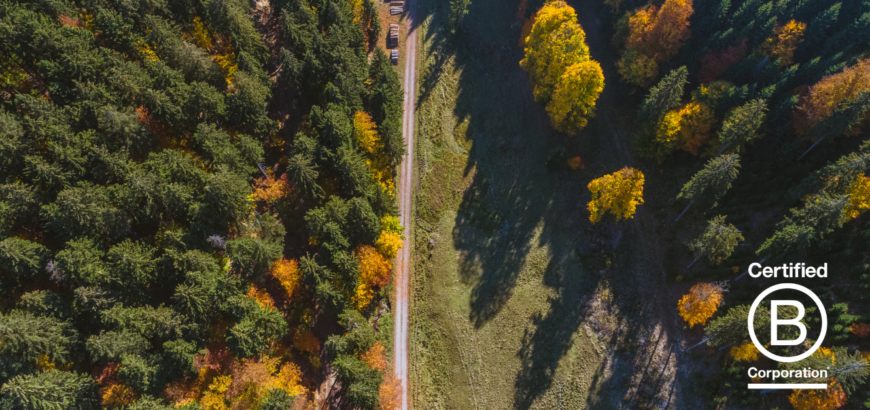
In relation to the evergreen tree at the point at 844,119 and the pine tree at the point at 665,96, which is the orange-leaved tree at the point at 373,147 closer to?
the pine tree at the point at 665,96

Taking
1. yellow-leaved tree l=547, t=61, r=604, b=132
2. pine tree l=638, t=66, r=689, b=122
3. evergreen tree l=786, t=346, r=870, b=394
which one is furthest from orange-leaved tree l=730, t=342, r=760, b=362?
yellow-leaved tree l=547, t=61, r=604, b=132

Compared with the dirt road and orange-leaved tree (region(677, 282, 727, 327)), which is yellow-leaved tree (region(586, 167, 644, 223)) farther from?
the dirt road

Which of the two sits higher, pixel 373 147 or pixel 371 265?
pixel 373 147

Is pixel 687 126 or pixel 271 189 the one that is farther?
pixel 687 126

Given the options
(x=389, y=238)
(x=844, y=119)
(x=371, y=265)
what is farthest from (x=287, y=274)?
(x=844, y=119)

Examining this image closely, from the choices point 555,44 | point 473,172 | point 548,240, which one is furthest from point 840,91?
point 473,172

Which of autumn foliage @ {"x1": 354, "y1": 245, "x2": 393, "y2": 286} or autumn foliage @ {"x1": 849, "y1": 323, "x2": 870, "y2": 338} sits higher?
autumn foliage @ {"x1": 849, "y1": 323, "x2": 870, "y2": 338}

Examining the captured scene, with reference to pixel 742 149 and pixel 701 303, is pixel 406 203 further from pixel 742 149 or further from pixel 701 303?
pixel 742 149
